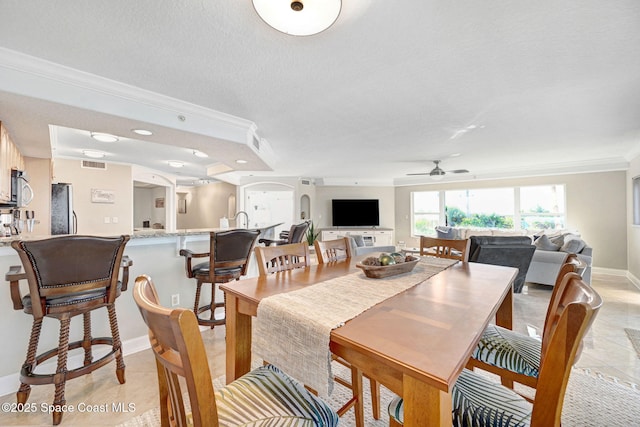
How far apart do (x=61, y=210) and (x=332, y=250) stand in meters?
3.98

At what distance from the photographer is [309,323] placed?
→ 0.97 meters

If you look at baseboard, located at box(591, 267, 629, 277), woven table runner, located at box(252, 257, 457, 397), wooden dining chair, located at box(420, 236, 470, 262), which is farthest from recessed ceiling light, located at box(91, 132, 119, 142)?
baseboard, located at box(591, 267, 629, 277)

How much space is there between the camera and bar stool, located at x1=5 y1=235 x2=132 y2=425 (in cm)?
150

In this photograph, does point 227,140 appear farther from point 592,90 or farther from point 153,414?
point 592,90

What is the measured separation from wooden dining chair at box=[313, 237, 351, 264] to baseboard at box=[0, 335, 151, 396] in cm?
178

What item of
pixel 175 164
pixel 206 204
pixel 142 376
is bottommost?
pixel 142 376

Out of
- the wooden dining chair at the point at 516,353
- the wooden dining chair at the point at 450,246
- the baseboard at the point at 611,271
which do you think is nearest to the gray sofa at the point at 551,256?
the baseboard at the point at 611,271

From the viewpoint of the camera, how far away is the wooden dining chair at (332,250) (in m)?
2.11

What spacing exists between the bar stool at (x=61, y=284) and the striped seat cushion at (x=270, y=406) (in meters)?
1.24

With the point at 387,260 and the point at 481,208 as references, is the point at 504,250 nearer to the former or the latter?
the point at 387,260

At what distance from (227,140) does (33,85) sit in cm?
143

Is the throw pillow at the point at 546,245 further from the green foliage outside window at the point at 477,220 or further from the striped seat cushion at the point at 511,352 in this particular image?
the striped seat cushion at the point at 511,352

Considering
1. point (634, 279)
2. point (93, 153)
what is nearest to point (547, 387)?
point (93, 153)

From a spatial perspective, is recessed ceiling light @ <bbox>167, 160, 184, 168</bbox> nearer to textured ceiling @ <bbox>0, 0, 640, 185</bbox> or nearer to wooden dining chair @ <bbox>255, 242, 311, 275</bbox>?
textured ceiling @ <bbox>0, 0, 640, 185</bbox>
